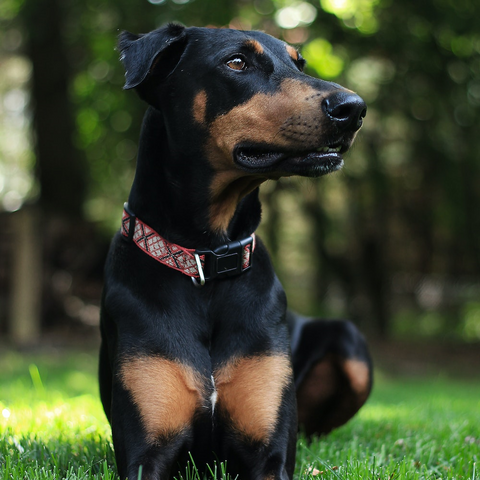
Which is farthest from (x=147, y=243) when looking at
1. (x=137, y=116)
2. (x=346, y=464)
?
(x=137, y=116)

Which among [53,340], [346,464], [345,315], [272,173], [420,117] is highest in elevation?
[272,173]

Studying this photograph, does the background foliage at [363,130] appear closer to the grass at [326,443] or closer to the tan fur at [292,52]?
the tan fur at [292,52]

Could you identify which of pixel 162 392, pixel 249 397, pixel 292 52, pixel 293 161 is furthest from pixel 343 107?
pixel 162 392

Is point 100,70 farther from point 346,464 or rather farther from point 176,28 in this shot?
point 346,464

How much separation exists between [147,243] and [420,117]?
28.2ft

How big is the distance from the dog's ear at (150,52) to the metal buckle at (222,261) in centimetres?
82

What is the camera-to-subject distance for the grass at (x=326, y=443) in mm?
2742

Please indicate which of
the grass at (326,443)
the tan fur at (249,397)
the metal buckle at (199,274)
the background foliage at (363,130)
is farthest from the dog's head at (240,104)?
the background foliage at (363,130)

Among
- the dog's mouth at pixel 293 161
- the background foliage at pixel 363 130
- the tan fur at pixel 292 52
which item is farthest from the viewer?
the background foliage at pixel 363 130

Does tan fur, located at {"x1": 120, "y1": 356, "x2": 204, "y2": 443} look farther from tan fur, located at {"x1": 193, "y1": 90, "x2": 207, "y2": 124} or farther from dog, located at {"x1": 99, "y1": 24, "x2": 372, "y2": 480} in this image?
tan fur, located at {"x1": 193, "y1": 90, "x2": 207, "y2": 124}

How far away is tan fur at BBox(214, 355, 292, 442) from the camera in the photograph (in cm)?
271

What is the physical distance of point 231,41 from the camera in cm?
300

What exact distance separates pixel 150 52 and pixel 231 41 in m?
0.38

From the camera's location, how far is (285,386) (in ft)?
9.23
